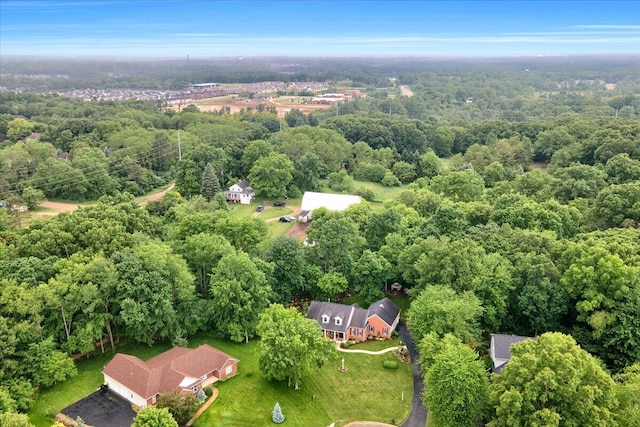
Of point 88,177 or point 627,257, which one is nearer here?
point 627,257

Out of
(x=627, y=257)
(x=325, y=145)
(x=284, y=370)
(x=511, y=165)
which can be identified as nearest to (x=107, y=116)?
(x=325, y=145)

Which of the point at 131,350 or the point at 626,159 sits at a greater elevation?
the point at 626,159

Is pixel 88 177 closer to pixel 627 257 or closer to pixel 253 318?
pixel 253 318

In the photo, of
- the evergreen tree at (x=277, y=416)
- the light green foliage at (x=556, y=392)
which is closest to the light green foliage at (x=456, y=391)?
the light green foliage at (x=556, y=392)

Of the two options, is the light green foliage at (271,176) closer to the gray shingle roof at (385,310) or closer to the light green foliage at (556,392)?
the gray shingle roof at (385,310)

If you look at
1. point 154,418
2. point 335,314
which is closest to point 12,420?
point 154,418

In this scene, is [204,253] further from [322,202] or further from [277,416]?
[322,202]
